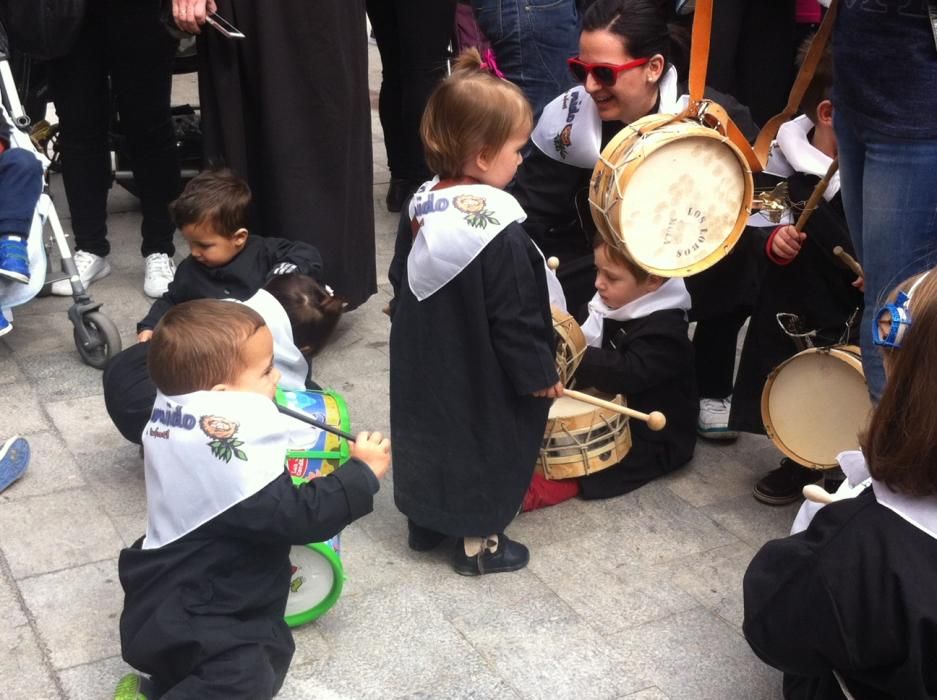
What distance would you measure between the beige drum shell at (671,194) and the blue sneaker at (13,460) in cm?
162

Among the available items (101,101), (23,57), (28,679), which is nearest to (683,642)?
(28,679)

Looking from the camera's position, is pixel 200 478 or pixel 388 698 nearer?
pixel 200 478

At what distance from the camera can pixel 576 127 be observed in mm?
3643

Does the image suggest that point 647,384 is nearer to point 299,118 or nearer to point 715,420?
point 715,420

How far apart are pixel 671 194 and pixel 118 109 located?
219 cm

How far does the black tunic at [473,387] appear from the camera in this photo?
278 centimetres

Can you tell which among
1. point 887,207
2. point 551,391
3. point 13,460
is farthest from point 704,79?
point 13,460

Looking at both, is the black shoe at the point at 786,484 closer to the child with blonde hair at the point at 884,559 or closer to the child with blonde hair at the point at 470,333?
the child with blonde hair at the point at 470,333

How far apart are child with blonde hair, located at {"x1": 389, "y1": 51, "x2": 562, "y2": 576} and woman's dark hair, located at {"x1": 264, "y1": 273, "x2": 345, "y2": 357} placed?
2.06 feet

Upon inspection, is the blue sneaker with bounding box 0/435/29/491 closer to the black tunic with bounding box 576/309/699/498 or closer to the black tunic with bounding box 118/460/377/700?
the black tunic with bounding box 118/460/377/700

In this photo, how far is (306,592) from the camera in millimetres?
2742

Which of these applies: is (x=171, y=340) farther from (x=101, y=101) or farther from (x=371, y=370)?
(x=101, y=101)

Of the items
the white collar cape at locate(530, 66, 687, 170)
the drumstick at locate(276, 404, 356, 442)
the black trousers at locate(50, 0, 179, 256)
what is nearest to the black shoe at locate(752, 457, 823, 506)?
the white collar cape at locate(530, 66, 687, 170)

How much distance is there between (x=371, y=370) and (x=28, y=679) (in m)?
1.77
